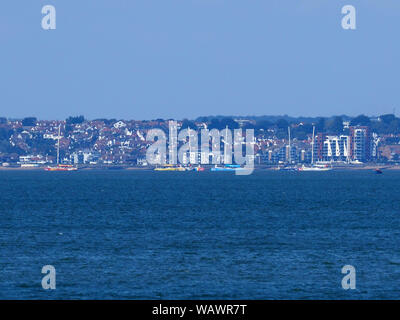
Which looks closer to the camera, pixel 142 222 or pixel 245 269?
pixel 245 269

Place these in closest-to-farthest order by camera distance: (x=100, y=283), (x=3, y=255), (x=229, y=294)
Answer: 1. (x=229, y=294)
2. (x=100, y=283)
3. (x=3, y=255)

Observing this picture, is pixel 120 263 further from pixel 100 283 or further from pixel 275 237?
pixel 275 237
